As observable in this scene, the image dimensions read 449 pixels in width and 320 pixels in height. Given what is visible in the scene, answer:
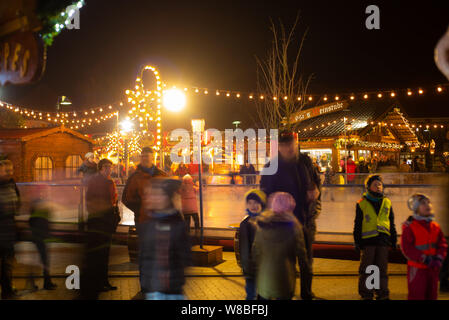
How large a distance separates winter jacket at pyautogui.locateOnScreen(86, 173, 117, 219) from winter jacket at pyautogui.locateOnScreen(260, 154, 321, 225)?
7.54 feet

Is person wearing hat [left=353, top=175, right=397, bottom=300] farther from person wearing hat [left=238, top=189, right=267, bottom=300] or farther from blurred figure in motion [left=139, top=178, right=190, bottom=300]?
blurred figure in motion [left=139, top=178, right=190, bottom=300]

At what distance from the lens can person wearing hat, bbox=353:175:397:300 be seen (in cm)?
507

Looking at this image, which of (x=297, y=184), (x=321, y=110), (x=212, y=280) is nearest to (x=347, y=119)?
(x=321, y=110)

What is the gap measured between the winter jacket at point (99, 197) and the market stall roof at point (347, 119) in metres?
22.0

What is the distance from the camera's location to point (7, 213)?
5.27 m

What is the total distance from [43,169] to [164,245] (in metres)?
17.4

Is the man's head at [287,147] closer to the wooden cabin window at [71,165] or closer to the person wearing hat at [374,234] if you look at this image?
the person wearing hat at [374,234]

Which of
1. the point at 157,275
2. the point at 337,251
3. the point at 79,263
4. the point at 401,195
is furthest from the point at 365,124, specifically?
the point at 157,275

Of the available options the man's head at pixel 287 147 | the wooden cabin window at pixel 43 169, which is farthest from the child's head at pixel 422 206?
the wooden cabin window at pixel 43 169

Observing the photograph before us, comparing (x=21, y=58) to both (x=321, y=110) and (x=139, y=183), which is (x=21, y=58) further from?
(x=321, y=110)

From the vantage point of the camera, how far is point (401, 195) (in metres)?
8.86

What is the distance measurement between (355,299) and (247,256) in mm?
1617
